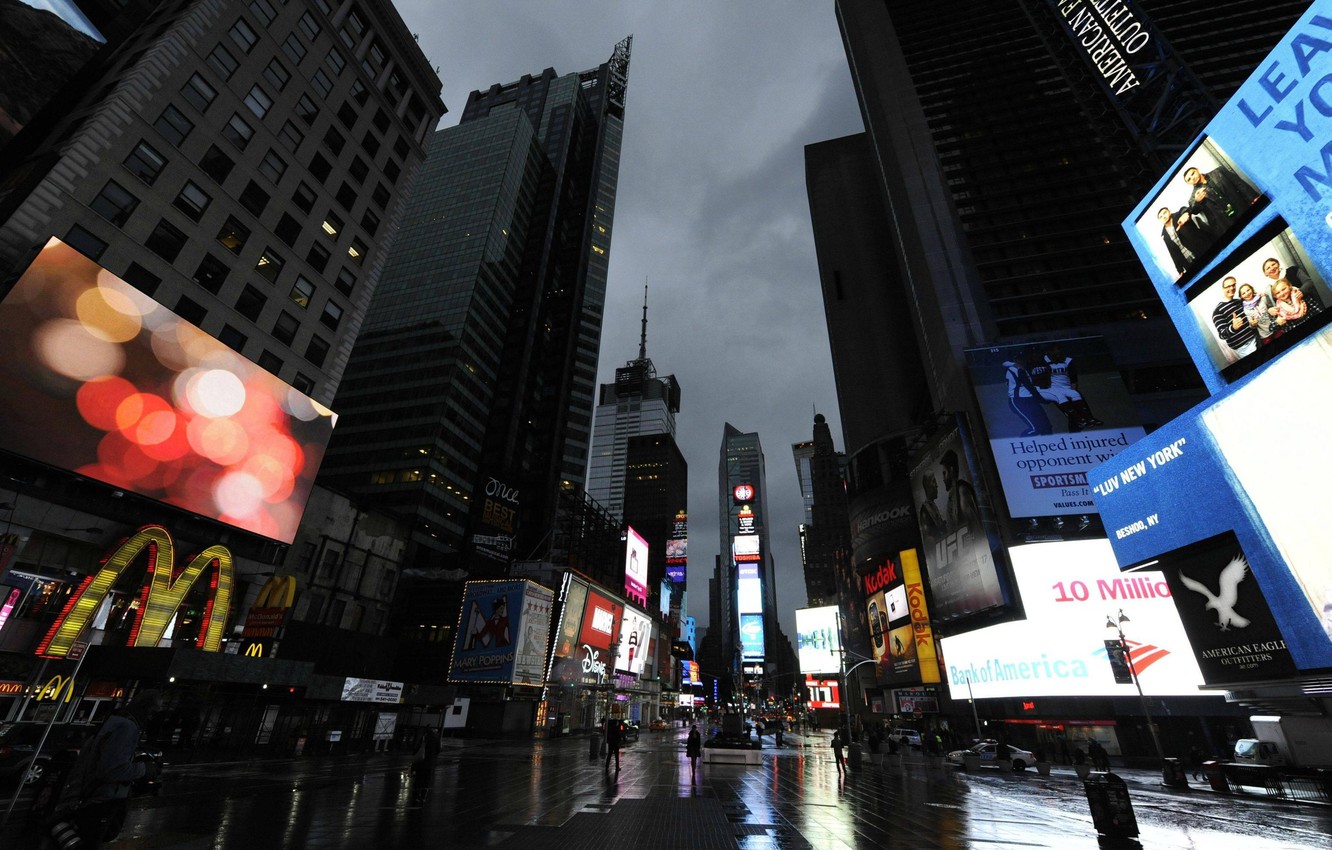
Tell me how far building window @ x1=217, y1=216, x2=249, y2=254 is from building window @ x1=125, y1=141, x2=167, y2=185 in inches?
142

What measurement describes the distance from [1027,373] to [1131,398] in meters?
9.83

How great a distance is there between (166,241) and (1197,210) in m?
47.7

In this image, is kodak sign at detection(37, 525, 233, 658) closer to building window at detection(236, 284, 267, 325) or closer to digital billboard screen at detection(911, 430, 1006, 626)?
building window at detection(236, 284, 267, 325)

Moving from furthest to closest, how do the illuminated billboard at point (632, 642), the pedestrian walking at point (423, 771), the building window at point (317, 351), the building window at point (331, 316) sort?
the illuminated billboard at point (632, 642)
the building window at point (331, 316)
the building window at point (317, 351)
the pedestrian walking at point (423, 771)

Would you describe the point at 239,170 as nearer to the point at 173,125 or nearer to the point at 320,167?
the point at 173,125

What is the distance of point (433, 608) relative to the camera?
53.7 meters

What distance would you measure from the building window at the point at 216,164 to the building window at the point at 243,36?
7625mm

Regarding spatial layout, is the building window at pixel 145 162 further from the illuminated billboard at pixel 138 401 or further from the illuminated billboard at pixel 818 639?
the illuminated billboard at pixel 818 639

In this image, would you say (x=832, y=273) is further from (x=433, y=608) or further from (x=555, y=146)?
(x=433, y=608)

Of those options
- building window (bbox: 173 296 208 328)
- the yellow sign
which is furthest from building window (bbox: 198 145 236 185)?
the yellow sign

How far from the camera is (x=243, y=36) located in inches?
1337

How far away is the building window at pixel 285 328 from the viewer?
3419 cm

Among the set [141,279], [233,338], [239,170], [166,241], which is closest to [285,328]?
[233,338]

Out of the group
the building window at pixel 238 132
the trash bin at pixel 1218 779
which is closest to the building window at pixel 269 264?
the building window at pixel 238 132
